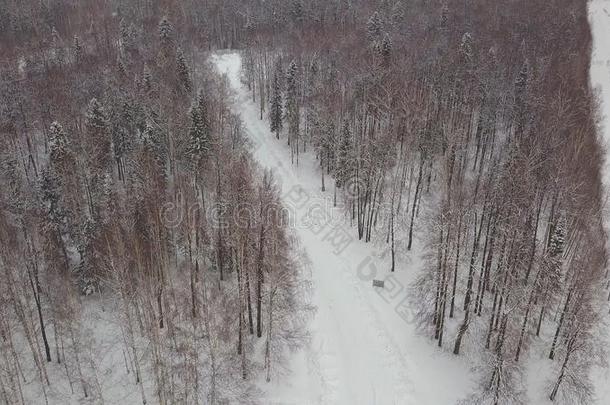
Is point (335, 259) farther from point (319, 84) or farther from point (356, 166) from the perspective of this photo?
point (319, 84)

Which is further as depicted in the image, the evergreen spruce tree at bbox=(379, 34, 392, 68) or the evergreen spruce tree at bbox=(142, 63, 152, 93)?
the evergreen spruce tree at bbox=(379, 34, 392, 68)

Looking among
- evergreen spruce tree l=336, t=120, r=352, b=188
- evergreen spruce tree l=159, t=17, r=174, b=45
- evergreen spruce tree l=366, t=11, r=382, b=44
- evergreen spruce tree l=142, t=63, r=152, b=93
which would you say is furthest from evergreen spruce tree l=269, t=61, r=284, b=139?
evergreen spruce tree l=159, t=17, r=174, b=45

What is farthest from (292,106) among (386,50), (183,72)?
(183,72)

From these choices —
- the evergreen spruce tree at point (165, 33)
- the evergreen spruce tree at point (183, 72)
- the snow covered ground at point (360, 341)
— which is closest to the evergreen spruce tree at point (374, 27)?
the evergreen spruce tree at point (183, 72)

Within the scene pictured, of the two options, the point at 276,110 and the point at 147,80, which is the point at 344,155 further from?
the point at 147,80

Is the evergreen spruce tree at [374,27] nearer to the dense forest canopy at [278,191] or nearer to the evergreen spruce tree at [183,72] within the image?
the dense forest canopy at [278,191]

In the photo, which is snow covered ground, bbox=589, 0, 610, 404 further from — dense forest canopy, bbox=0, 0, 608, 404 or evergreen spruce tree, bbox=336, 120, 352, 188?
evergreen spruce tree, bbox=336, 120, 352, 188
